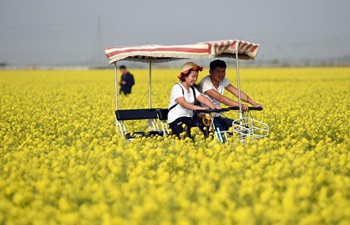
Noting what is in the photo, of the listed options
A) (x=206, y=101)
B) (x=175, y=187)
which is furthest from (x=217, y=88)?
(x=175, y=187)

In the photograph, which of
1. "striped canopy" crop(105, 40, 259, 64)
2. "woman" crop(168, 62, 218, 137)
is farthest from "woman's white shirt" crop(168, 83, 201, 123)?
"striped canopy" crop(105, 40, 259, 64)

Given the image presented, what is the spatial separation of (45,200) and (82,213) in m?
0.98

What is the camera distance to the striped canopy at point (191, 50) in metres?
9.80

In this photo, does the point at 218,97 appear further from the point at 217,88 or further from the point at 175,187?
the point at 175,187

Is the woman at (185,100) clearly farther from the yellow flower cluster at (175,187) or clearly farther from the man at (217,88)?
the yellow flower cluster at (175,187)

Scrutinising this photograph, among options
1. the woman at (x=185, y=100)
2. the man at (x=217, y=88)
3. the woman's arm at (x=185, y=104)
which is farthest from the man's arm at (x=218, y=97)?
the woman's arm at (x=185, y=104)

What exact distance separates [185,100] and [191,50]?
0.89 metres

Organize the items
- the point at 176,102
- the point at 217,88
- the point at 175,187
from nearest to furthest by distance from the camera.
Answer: the point at 175,187 → the point at 176,102 → the point at 217,88

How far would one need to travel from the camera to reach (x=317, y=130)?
12195 millimetres

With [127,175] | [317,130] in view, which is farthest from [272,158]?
[317,130]

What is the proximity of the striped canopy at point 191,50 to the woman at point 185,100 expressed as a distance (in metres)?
0.30

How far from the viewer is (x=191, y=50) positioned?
9.95 meters

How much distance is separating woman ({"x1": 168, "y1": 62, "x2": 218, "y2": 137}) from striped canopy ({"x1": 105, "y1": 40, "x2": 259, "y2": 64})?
11.9 inches

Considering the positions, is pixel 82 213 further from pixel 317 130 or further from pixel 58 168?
pixel 317 130
